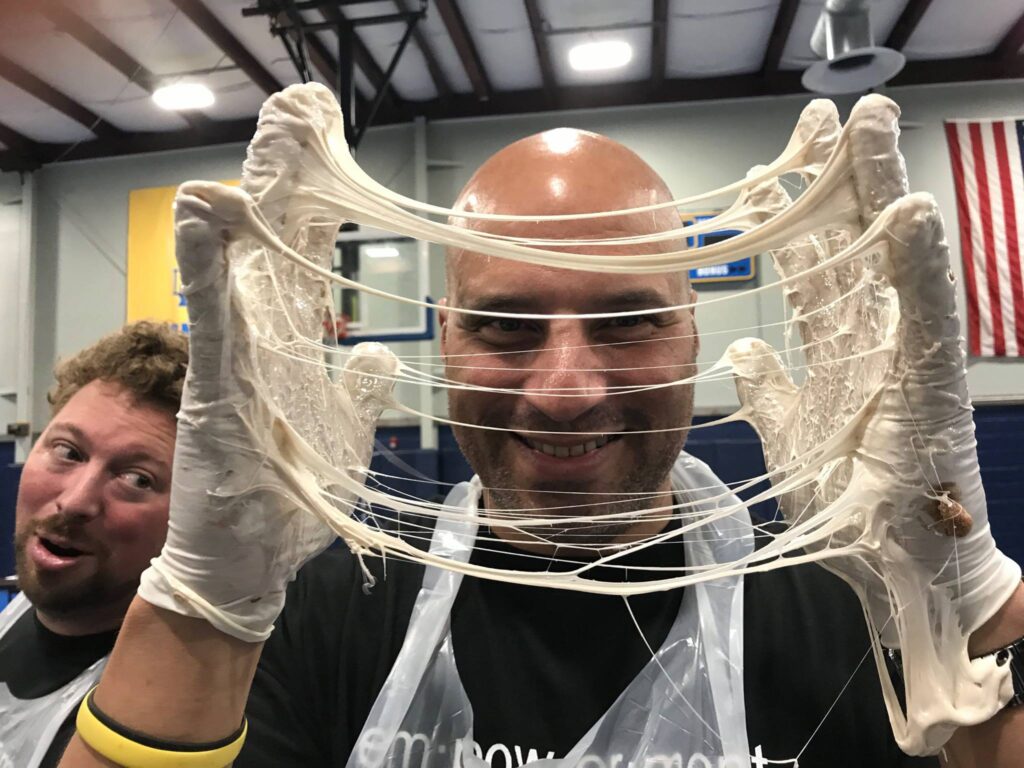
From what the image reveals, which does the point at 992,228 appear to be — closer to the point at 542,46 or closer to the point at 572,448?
the point at 542,46

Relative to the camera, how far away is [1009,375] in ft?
10.4

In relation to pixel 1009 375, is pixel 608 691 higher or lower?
lower

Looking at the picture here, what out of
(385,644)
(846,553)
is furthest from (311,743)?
(846,553)

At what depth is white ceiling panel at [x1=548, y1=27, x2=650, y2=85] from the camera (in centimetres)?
313

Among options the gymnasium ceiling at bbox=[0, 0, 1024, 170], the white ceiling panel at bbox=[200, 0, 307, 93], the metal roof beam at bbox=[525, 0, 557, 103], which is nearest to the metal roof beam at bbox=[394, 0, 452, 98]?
the gymnasium ceiling at bbox=[0, 0, 1024, 170]

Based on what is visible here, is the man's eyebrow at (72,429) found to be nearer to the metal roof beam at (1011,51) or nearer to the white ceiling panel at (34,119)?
the white ceiling panel at (34,119)

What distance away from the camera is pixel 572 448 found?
2.54 ft

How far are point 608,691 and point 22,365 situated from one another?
4.34 meters

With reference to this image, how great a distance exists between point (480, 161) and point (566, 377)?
3189mm

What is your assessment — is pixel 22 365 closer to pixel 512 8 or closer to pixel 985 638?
pixel 512 8

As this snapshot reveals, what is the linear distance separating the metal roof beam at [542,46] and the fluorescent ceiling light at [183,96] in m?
1.70

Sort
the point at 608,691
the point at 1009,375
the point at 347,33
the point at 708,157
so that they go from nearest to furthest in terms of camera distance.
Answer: the point at 608,691 < the point at 347,33 < the point at 1009,375 < the point at 708,157

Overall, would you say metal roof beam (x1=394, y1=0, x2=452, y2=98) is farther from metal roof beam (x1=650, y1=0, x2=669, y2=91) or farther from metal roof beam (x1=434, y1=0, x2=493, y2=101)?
metal roof beam (x1=650, y1=0, x2=669, y2=91)

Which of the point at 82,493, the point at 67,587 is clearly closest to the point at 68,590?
the point at 67,587
